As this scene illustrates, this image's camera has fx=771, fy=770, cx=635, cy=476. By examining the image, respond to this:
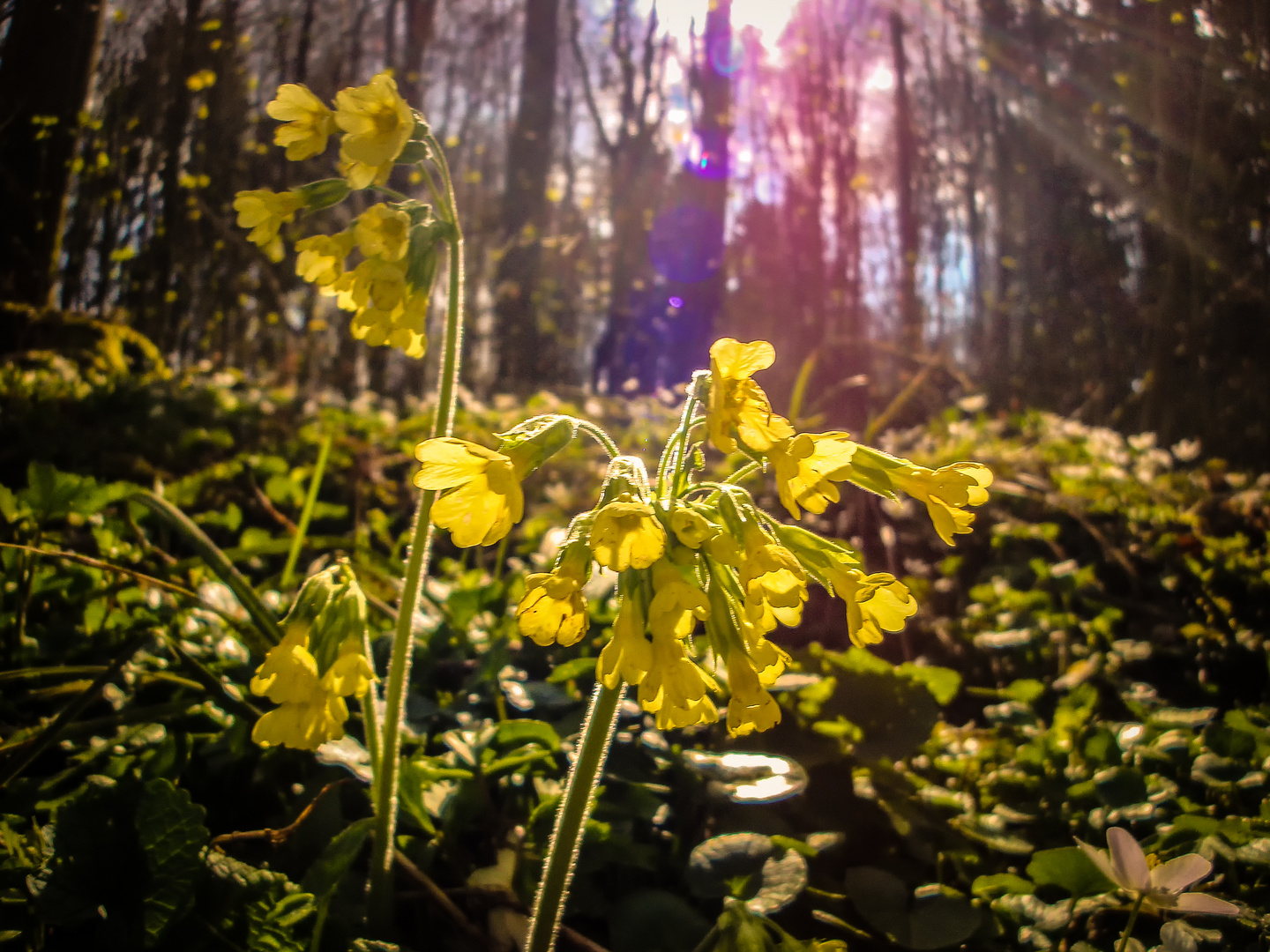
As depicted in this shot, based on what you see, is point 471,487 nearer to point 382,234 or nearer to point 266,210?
point 382,234

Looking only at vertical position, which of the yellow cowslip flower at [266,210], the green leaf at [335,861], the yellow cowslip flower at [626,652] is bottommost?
the green leaf at [335,861]

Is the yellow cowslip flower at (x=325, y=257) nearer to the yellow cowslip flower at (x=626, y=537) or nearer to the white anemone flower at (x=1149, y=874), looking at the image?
the yellow cowslip flower at (x=626, y=537)

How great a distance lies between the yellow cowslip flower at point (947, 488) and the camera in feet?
3.52

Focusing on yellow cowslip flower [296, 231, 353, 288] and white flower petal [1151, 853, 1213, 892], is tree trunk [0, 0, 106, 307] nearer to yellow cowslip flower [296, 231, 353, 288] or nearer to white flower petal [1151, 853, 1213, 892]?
yellow cowslip flower [296, 231, 353, 288]

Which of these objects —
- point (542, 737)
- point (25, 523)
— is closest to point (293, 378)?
point (25, 523)

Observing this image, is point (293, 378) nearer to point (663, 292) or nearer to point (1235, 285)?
point (663, 292)

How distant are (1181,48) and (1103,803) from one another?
21.8ft

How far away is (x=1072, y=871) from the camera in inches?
50.5

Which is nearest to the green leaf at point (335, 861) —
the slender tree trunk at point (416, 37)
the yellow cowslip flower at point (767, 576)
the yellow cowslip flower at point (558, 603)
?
the yellow cowslip flower at point (558, 603)

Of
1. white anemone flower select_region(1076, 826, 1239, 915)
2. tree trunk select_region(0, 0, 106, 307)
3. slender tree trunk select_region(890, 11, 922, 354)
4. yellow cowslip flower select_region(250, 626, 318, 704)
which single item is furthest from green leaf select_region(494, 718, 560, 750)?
slender tree trunk select_region(890, 11, 922, 354)

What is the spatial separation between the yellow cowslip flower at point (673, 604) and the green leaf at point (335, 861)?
2.09ft

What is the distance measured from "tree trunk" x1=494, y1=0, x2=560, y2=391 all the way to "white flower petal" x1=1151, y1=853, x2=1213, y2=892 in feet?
30.6

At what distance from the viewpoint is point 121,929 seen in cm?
111

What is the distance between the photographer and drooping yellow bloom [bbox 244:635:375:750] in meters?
1.13
